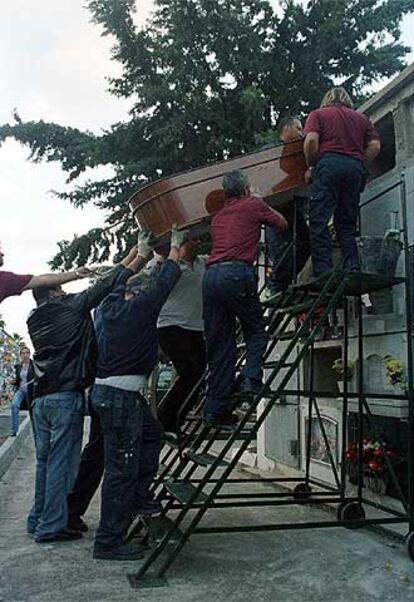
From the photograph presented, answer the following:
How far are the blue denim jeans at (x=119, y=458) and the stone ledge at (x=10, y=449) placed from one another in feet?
14.6

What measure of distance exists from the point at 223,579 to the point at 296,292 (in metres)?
2.07

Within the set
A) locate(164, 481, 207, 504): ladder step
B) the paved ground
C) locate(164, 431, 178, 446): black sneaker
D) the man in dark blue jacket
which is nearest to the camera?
the paved ground

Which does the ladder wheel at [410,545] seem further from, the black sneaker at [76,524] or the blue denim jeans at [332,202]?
the black sneaker at [76,524]

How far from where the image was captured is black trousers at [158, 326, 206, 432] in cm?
532

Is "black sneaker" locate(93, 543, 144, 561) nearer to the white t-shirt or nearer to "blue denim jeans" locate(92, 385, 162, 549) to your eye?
"blue denim jeans" locate(92, 385, 162, 549)

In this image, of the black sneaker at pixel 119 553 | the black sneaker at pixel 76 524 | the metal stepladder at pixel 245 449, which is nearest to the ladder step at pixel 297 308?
the metal stepladder at pixel 245 449

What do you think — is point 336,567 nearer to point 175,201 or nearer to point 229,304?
point 229,304

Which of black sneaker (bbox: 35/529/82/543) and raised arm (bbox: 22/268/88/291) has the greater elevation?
raised arm (bbox: 22/268/88/291)

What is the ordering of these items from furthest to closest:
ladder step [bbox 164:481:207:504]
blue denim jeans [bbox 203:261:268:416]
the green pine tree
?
the green pine tree
blue denim jeans [bbox 203:261:268:416]
ladder step [bbox 164:481:207:504]

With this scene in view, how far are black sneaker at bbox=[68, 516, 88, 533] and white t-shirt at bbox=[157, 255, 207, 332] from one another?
5.47 ft

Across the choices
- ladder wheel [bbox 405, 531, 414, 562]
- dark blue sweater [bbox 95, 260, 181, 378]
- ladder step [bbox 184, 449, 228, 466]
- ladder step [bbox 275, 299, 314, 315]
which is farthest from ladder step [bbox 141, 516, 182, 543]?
ladder step [bbox 275, 299, 314, 315]

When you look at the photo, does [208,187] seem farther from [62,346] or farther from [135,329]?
[62,346]

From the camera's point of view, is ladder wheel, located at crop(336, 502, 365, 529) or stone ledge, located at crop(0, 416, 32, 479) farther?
stone ledge, located at crop(0, 416, 32, 479)

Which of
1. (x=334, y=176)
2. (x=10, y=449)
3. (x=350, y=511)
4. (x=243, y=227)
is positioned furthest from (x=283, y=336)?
(x=10, y=449)
